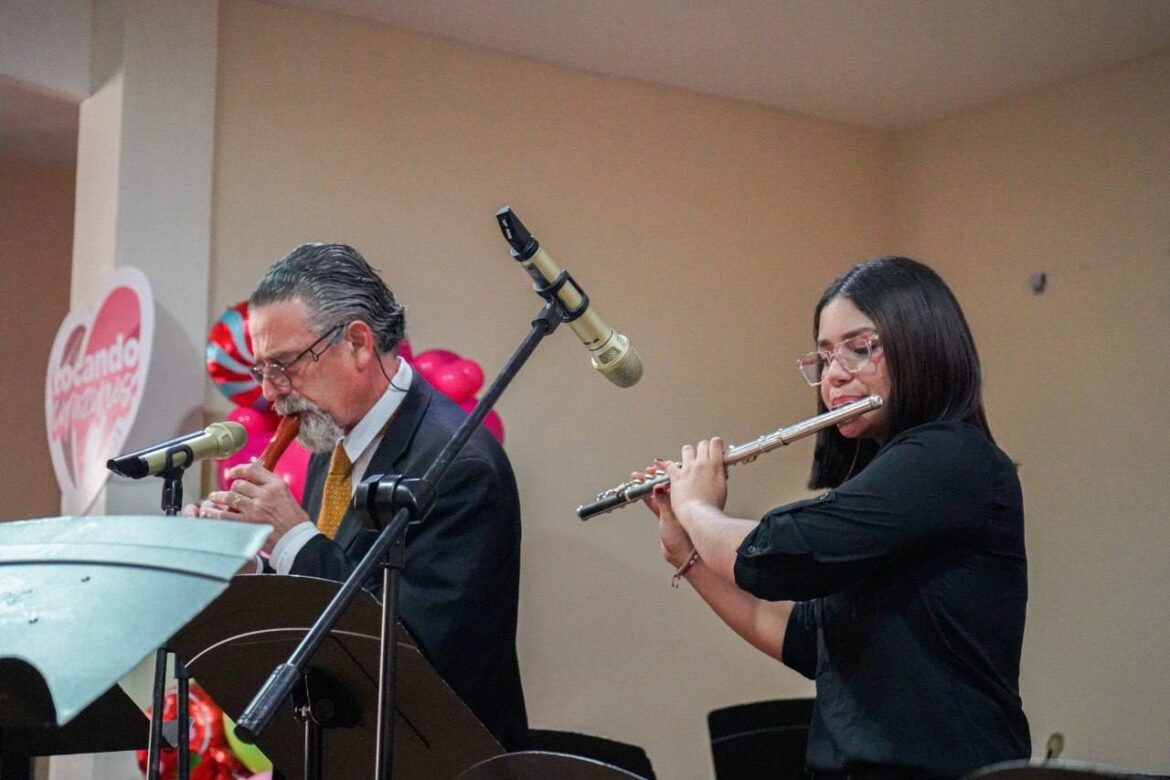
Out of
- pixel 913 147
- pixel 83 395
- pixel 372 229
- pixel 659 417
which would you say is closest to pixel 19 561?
pixel 83 395

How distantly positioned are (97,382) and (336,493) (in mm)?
1803

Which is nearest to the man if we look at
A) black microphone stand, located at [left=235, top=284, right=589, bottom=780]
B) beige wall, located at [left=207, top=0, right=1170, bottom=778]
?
black microphone stand, located at [left=235, top=284, right=589, bottom=780]

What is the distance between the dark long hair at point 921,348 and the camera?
192 centimetres

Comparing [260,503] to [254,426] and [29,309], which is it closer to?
[254,426]

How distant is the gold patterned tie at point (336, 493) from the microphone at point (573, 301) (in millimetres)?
698

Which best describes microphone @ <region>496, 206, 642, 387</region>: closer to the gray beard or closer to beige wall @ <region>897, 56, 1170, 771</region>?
the gray beard

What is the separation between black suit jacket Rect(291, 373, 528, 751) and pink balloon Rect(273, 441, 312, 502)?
1.27 meters

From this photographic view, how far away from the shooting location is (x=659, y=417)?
5020 millimetres

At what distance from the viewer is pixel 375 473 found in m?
2.23

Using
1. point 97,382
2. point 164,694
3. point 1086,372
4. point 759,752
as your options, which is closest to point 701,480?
point 164,694

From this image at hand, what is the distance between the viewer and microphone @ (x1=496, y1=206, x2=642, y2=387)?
174 cm

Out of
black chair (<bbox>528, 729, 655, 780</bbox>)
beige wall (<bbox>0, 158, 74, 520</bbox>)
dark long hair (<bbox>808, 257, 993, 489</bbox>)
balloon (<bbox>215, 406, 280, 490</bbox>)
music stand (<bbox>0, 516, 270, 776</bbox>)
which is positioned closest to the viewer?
music stand (<bbox>0, 516, 270, 776</bbox>)

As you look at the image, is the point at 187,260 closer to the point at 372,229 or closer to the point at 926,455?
the point at 372,229

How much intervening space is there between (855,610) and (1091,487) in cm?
325
